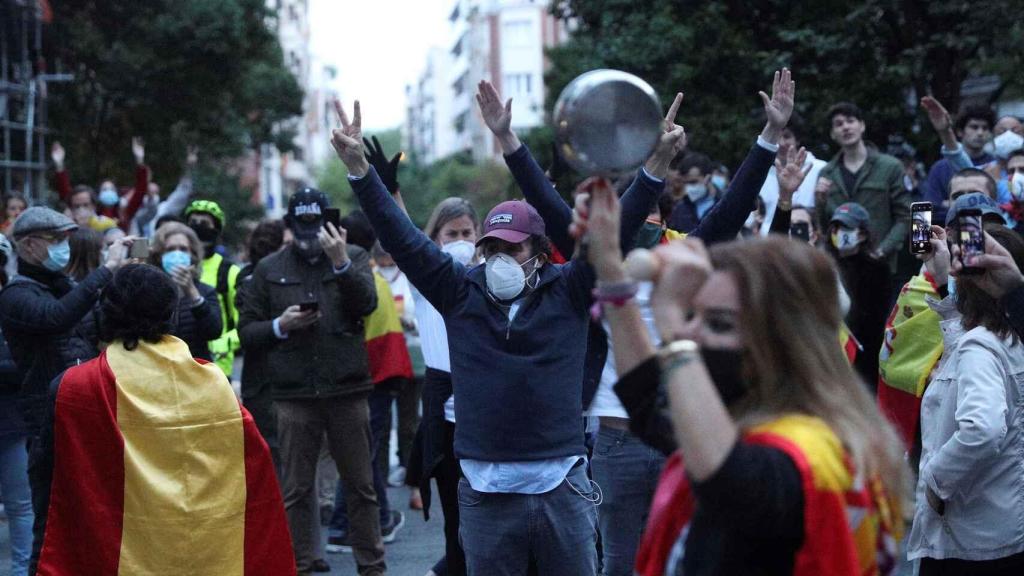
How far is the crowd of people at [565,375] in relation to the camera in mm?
2703

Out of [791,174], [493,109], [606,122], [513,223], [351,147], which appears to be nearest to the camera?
[606,122]

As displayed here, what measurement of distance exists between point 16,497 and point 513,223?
3.91 m

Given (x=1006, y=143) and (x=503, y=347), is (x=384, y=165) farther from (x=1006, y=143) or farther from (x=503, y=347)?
(x=1006, y=143)

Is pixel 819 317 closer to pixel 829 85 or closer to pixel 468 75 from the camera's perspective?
pixel 829 85

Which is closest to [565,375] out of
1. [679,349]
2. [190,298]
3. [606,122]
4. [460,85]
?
[606,122]

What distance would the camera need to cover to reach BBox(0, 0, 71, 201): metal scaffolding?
2253 centimetres

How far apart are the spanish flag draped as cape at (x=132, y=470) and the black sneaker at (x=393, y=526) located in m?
3.60

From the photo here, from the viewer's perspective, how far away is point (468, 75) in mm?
92250

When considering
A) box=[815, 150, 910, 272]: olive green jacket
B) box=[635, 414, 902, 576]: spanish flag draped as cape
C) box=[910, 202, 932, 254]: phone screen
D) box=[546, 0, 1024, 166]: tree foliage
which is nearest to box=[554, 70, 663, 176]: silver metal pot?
box=[635, 414, 902, 576]: spanish flag draped as cape

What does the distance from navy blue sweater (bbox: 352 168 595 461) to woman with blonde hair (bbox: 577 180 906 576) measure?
188 cm

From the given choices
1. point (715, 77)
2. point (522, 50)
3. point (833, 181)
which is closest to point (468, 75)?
point (522, 50)

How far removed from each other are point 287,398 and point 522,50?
70.6m

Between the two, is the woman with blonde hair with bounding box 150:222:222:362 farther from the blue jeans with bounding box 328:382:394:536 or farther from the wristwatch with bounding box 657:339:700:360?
the wristwatch with bounding box 657:339:700:360

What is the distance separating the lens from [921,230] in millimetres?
Result: 5297
